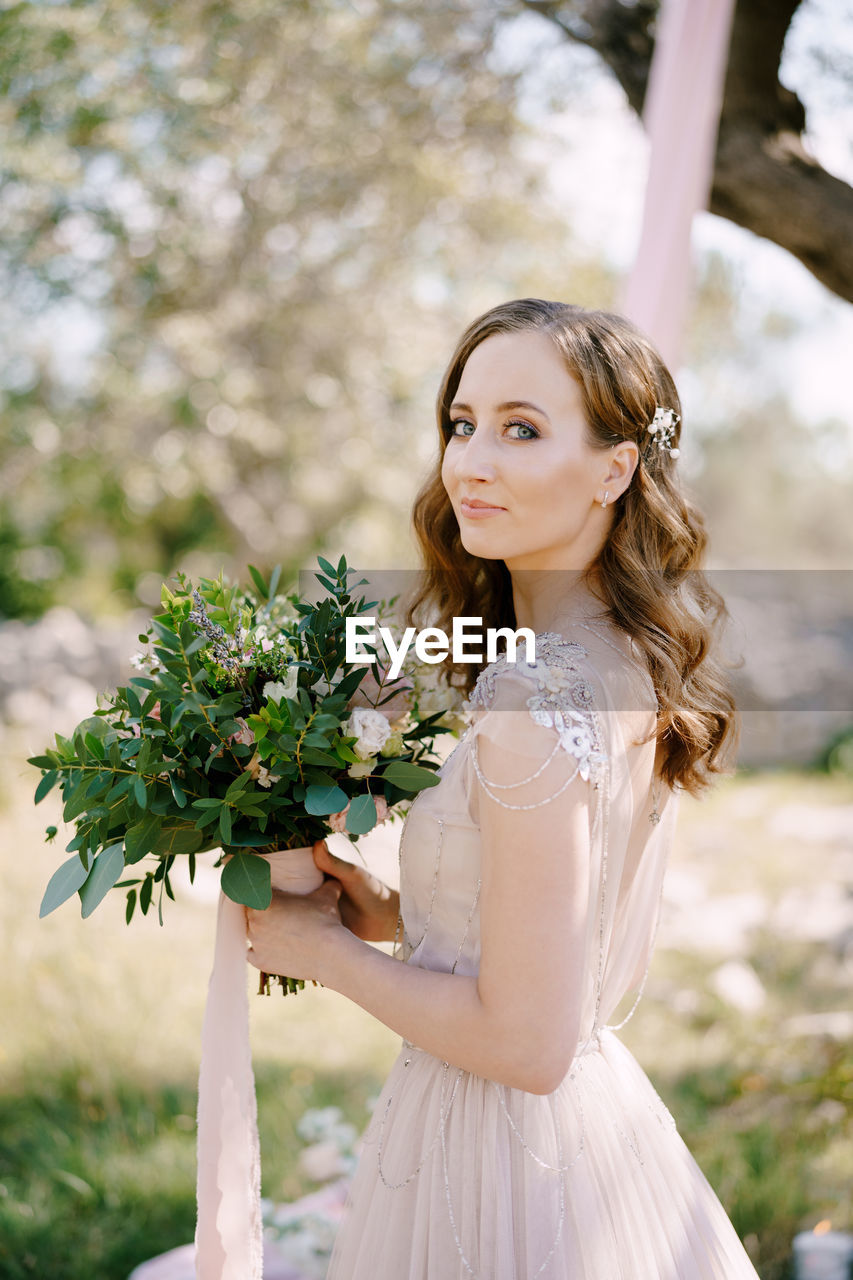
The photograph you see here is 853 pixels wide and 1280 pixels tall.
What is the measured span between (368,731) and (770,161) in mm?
2346

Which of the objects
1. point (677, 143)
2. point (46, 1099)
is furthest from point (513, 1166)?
point (677, 143)

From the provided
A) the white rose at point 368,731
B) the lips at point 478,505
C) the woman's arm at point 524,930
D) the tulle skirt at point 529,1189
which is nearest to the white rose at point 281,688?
the white rose at point 368,731

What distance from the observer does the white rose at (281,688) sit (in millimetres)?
1571

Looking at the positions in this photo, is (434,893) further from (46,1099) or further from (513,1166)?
(46,1099)

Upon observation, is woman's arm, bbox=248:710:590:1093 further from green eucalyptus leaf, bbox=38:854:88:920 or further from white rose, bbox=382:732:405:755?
green eucalyptus leaf, bbox=38:854:88:920

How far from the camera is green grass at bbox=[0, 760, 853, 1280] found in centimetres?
305

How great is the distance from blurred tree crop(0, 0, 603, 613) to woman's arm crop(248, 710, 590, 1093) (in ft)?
12.9

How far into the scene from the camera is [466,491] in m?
1.75

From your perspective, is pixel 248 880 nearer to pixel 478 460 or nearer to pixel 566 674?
pixel 566 674

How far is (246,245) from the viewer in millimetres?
7879

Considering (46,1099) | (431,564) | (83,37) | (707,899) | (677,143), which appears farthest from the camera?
(707,899)

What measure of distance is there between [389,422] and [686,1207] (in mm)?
10302

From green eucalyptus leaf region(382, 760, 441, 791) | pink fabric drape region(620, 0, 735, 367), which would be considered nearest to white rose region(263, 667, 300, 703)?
green eucalyptus leaf region(382, 760, 441, 791)

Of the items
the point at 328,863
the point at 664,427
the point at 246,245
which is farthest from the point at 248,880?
the point at 246,245
